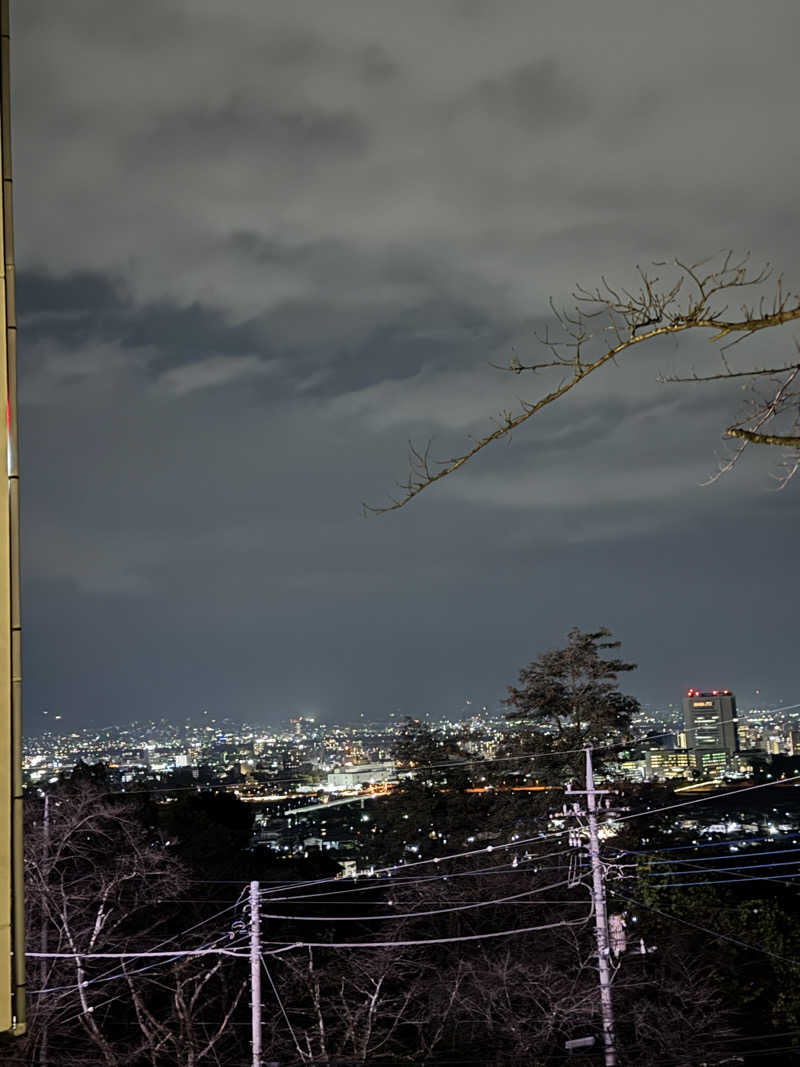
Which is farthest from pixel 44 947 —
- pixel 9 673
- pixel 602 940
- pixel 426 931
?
pixel 9 673

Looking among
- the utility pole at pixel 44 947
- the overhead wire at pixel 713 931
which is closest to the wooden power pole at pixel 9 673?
the utility pole at pixel 44 947

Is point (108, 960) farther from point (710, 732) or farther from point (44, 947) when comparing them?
point (710, 732)

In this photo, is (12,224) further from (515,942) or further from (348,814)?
(348,814)

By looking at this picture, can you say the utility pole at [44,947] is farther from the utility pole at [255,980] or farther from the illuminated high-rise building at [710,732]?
the illuminated high-rise building at [710,732]

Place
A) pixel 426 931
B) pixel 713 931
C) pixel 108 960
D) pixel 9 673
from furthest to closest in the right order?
pixel 426 931 → pixel 713 931 → pixel 108 960 → pixel 9 673

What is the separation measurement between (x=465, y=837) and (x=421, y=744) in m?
4.26

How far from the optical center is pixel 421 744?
26.7 metres

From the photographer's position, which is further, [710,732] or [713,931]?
[710,732]

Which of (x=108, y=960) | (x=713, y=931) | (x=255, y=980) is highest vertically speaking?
(x=255, y=980)

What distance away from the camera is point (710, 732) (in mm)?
21844

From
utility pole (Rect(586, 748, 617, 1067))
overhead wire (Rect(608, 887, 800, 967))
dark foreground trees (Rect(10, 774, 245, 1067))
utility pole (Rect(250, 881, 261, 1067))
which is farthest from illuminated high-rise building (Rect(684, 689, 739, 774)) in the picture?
utility pole (Rect(250, 881, 261, 1067))

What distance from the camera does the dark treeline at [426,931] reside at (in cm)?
1366

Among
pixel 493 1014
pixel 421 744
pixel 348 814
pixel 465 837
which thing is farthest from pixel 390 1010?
pixel 348 814

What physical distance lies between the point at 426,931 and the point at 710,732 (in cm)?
755
